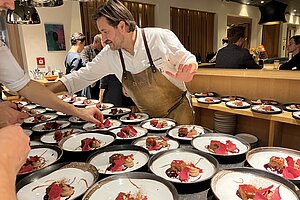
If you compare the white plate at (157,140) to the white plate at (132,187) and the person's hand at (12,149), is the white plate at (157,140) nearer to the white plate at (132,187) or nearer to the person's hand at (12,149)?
the white plate at (132,187)

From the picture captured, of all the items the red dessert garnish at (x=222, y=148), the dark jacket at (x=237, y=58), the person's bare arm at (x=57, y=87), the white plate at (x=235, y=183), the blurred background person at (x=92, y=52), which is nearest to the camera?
the white plate at (x=235, y=183)

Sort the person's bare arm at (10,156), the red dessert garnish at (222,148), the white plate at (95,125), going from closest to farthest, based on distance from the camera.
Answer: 1. the person's bare arm at (10,156)
2. the red dessert garnish at (222,148)
3. the white plate at (95,125)

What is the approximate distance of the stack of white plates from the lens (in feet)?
9.65

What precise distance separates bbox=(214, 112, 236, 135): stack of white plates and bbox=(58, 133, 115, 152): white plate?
76.9 inches

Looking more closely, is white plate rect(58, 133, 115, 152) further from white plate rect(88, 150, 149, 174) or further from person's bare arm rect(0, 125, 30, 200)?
person's bare arm rect(0, 125, 30, 200)

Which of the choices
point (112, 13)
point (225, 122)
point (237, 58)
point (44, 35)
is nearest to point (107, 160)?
point (112, 13)

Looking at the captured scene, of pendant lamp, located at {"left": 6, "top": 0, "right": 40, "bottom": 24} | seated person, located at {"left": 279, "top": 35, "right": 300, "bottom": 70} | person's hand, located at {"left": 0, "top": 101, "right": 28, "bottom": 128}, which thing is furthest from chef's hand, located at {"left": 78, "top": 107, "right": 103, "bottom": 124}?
seated person, located at {"left": 279, "top": 35, "right": 300, "bottom": 70}

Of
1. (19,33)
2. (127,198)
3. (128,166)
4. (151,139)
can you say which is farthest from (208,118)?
(19,33)

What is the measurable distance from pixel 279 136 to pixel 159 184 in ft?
7.05

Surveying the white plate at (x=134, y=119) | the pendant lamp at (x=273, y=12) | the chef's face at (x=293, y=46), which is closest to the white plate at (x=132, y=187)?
the white plate at (x=134, y=119)

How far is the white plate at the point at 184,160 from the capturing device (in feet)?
2.92

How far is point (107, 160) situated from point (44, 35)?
474cm

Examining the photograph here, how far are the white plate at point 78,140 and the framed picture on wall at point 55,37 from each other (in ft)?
14.2

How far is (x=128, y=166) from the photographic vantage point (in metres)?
0.99
